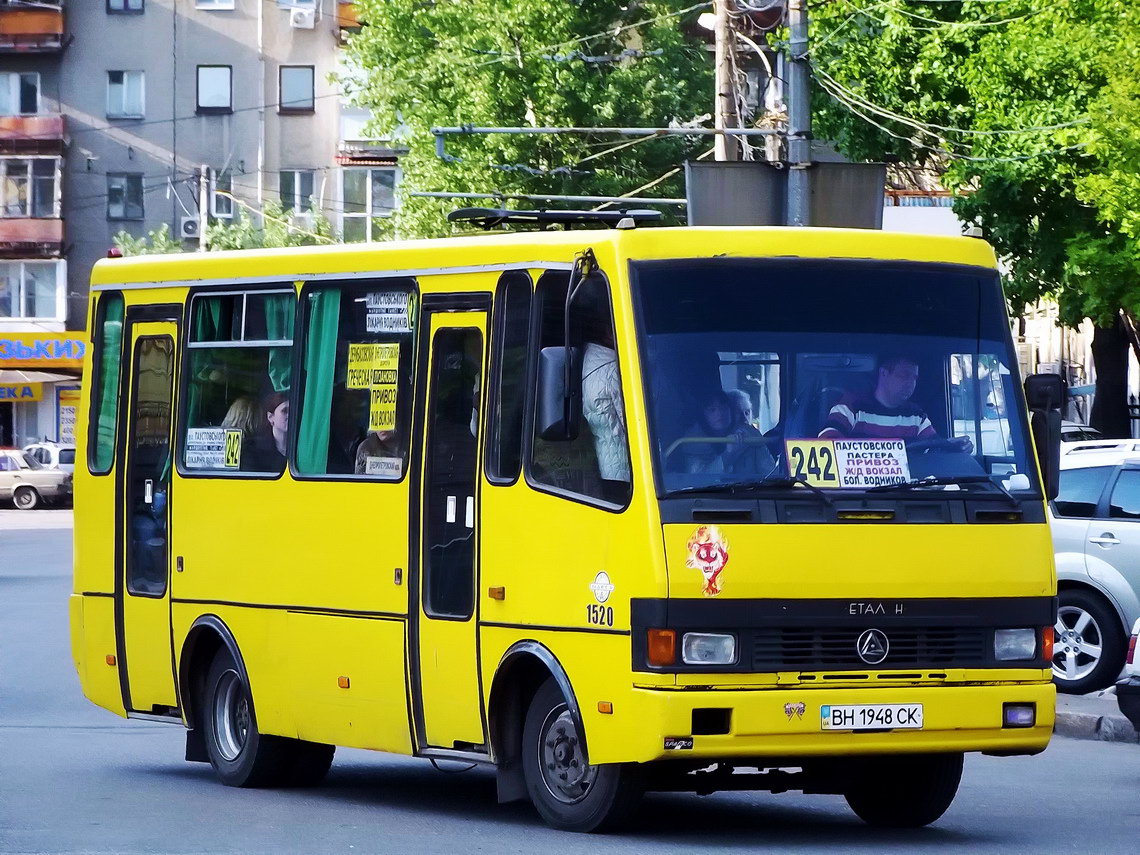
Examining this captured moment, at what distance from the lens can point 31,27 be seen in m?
68.2

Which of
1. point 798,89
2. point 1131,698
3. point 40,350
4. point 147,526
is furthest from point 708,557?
point 40,350

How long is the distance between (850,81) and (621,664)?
26217mm

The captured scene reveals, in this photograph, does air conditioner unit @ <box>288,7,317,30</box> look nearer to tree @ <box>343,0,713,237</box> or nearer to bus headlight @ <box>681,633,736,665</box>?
tree @ <box>343,0,713,237</box>

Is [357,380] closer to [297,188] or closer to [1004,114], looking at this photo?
[1004,114]

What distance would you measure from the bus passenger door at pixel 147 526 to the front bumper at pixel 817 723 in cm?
437

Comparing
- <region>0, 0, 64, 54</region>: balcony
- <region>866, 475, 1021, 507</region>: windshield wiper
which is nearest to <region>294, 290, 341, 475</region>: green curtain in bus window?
<region>866, 475, 1021, 507</region>: windshield wiper

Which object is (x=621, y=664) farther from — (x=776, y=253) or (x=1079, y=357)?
(x=1079, y=357)

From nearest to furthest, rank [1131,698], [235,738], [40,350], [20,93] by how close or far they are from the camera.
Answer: [235,738] → [1131,698] → [40,350] → [20,93]

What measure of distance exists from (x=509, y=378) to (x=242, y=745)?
3.17 m

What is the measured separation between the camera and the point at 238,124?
69.1 meters

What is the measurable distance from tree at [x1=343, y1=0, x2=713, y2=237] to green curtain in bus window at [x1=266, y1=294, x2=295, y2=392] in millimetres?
31044

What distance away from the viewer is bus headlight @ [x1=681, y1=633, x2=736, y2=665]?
9.12m

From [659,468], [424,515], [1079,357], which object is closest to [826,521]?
[659,468]

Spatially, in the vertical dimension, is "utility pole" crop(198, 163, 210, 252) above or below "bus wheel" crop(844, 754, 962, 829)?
above
